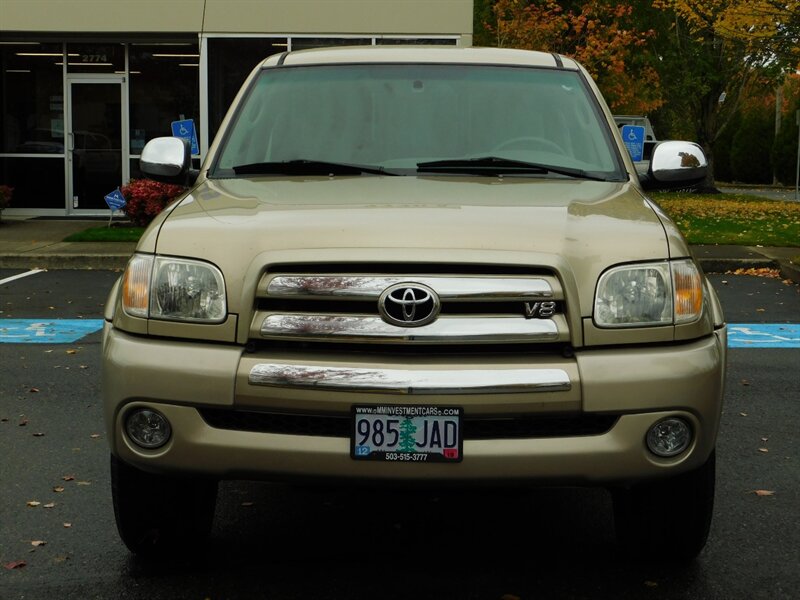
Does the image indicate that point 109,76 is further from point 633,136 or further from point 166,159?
point 166,159

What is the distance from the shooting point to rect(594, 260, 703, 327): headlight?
347 cm

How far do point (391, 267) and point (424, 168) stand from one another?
1160mm

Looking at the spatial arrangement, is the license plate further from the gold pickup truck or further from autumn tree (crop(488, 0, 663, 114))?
autumn tree (crop(488, 0, 663, 114))

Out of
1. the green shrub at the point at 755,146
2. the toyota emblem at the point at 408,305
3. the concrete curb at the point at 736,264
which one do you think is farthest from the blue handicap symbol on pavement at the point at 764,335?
the green shrub at the point at 755,146

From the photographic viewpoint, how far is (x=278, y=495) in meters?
4.91

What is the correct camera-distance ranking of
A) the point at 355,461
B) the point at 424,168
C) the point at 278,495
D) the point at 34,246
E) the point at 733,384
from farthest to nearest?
the point at 34,246 → the point at 733,384 → the point at 278,495 → the point at 424,168 → the point at 355,461

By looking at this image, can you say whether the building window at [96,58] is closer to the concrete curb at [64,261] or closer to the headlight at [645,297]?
the concrete curb at [64,261]

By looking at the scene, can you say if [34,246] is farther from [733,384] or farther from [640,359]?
[640,359]

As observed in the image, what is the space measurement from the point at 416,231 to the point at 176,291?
731 millimetres

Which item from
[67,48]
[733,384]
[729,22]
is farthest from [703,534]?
[729,22]

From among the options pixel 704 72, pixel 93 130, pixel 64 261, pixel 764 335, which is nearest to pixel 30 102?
pixel 93 130

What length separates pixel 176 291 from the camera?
11.6 feet

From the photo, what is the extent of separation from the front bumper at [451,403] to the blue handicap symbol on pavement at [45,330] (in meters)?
5.76

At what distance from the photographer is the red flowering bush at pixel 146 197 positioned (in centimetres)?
1698
